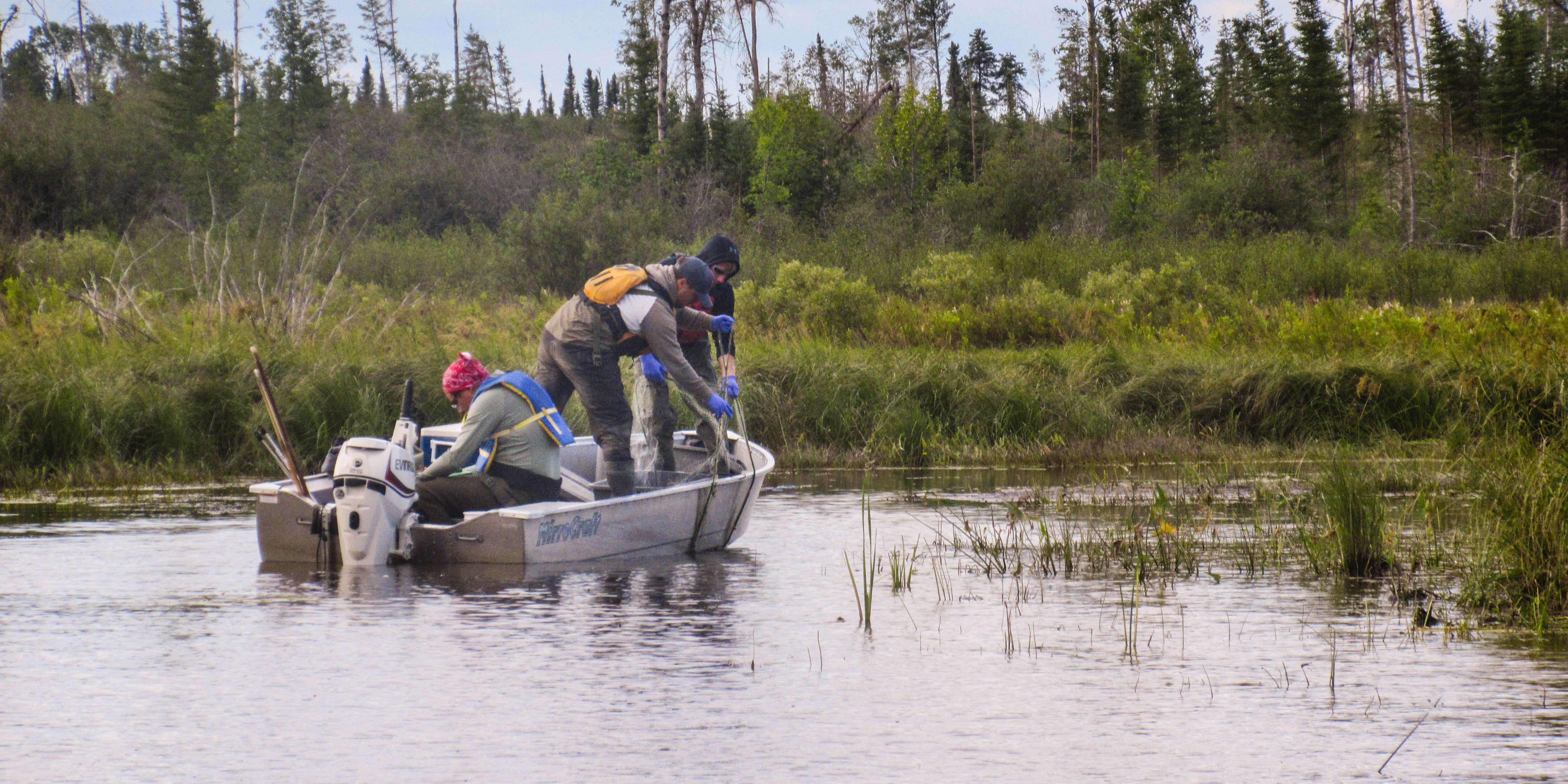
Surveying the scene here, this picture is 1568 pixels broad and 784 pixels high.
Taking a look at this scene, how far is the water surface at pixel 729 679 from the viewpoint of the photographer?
16.0 ft

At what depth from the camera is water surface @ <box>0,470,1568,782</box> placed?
4.87 meters

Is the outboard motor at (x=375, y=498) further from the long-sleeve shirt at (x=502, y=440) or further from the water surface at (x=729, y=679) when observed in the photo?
the long-sleeve shirt at (x=502, y=440)

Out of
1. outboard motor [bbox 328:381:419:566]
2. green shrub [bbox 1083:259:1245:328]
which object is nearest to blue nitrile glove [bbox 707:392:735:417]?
outboard motor [bbox 328:381:419:566]

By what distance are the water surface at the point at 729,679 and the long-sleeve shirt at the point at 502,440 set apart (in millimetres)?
608

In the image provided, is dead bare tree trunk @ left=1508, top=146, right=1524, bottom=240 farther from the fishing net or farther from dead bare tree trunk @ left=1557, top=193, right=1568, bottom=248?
the fishing net

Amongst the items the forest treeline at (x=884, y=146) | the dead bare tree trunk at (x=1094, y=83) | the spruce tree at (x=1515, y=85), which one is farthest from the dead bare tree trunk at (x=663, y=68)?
the spruce tree at (x=1515, y=85)

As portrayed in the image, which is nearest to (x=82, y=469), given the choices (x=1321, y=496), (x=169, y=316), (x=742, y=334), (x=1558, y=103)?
(x=169, y=316)

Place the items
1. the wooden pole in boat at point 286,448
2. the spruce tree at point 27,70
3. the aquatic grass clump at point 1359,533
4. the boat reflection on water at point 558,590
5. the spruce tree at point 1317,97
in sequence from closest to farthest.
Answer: the boat reflection on water at point 558,590 < the aquatic grass clump at point 1359,533 < the wooden pole in boat at point 286,448 < the spruce tree at point 1317,97 < the spruce tree at point 27,70

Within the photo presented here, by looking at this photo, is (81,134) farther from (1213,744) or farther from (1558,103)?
(1558,103)

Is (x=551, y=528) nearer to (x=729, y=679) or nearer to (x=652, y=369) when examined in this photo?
(x=652, y=369)

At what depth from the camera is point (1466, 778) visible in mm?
4605

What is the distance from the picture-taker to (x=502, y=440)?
29.5 ft

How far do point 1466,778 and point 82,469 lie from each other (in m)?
12.3

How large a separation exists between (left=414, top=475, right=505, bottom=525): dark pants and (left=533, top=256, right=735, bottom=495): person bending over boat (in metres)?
1.17
